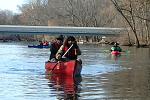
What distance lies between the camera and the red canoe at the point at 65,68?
24.9m

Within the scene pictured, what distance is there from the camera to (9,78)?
24734 mm

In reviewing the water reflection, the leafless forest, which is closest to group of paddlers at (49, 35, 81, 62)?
the water reflection

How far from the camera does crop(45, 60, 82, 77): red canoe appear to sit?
2486cm

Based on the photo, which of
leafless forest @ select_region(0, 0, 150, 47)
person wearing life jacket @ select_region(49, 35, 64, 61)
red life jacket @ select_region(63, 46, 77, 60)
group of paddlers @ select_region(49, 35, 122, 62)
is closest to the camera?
group of paddlers @ select_region(49, 35, 122, 62)

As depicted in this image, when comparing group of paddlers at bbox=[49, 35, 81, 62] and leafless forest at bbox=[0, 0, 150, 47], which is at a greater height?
leafless forest at bbox=[0, 0, 150, 47]

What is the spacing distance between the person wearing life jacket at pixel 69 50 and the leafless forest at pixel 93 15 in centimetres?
4434

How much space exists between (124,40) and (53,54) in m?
67.0

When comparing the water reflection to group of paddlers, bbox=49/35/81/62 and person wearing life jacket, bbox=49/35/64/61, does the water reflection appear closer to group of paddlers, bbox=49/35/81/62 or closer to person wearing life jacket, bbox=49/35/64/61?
group of paddlers, bbox=49/35/81/62

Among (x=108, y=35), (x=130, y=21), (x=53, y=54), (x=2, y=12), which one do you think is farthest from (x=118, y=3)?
(x=2, y=12)

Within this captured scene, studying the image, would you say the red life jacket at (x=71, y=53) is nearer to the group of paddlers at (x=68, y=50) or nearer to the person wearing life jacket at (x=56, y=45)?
the group of paddlers at (x=68, y=50)

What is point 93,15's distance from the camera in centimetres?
12650

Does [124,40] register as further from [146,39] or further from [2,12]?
[2,12]

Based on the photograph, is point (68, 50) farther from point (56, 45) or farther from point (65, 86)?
point (65, 86)

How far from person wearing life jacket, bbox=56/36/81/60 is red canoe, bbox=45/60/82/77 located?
46 cm
